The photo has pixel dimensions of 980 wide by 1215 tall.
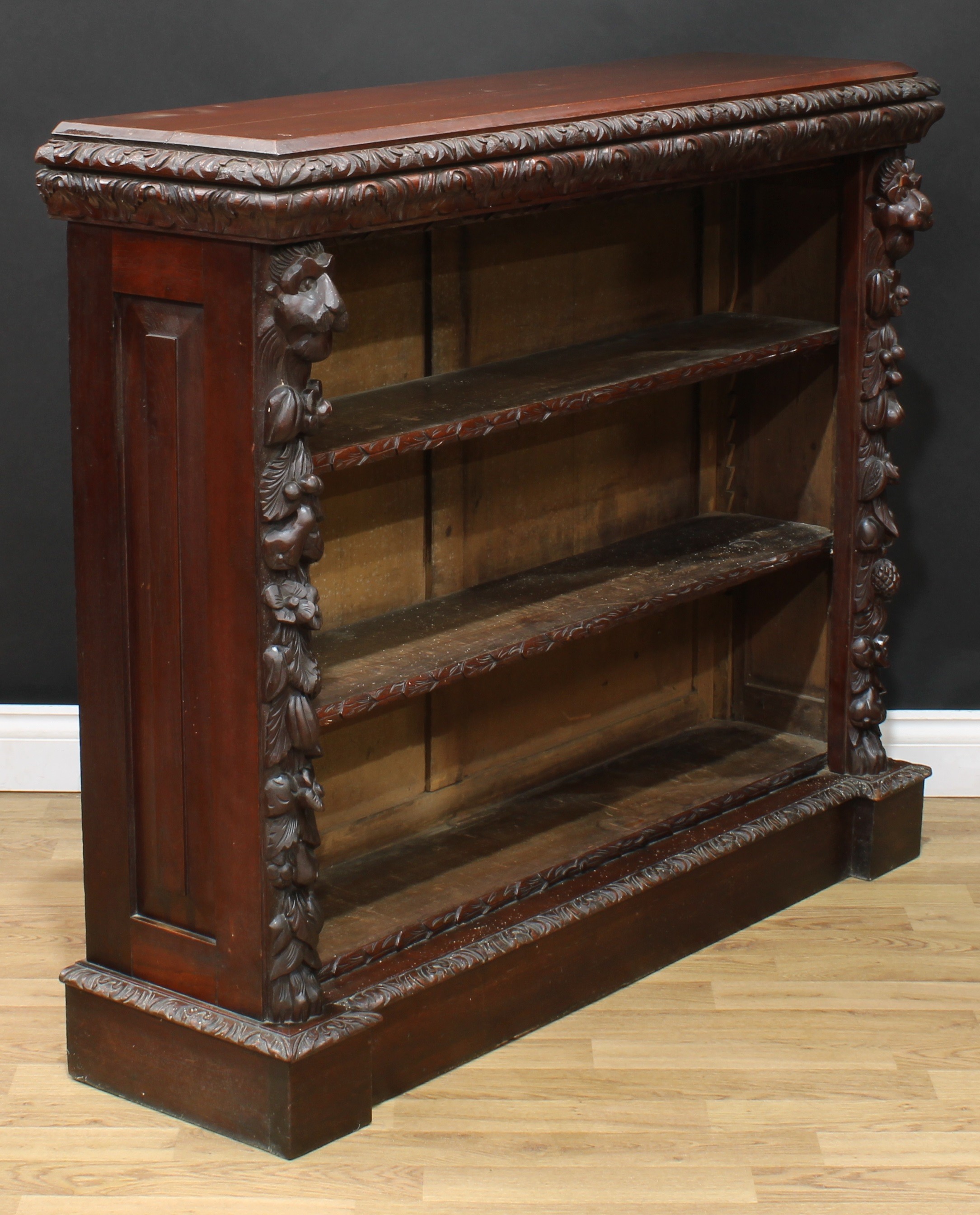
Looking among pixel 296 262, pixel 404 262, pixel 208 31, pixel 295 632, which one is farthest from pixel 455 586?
pixel 208 31

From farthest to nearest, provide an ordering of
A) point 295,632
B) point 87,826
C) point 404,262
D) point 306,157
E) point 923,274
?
point 923,274
point 404,262
point 87,826
point 295,632
point 306,157

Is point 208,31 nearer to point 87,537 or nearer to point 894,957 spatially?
point 87,537

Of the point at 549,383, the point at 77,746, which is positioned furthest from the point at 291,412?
the point at 77,746

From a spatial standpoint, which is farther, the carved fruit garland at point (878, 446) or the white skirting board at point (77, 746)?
the white skirting board at point (77, 746)

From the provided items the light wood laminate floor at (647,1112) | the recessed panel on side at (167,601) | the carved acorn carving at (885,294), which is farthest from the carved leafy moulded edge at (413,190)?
the light wood laminate floor at (647,1112)

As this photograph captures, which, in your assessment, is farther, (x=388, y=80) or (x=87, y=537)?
(x=388, y=80)

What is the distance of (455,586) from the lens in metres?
3.37

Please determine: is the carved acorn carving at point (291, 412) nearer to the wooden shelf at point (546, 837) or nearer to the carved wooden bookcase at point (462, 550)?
the carved wooden bookcase at point (462, 550)

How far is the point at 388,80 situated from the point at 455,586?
1.15m

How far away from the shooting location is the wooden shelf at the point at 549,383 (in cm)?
279

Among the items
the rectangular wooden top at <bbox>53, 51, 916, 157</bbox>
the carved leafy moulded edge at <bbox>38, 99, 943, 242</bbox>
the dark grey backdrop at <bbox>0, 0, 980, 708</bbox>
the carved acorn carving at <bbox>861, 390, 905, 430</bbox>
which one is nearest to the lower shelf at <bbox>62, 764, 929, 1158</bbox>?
the carved acorn carving at <bbox>861, 390, 905, 430</bbox>

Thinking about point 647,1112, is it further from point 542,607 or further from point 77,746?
point 77,746

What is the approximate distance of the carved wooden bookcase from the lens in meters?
2.55

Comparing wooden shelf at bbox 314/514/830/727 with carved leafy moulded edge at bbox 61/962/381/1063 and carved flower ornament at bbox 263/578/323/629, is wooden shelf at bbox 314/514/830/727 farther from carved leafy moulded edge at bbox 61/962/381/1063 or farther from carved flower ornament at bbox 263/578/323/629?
carved leafy moulded edge at bbox 61/962/381/1063
